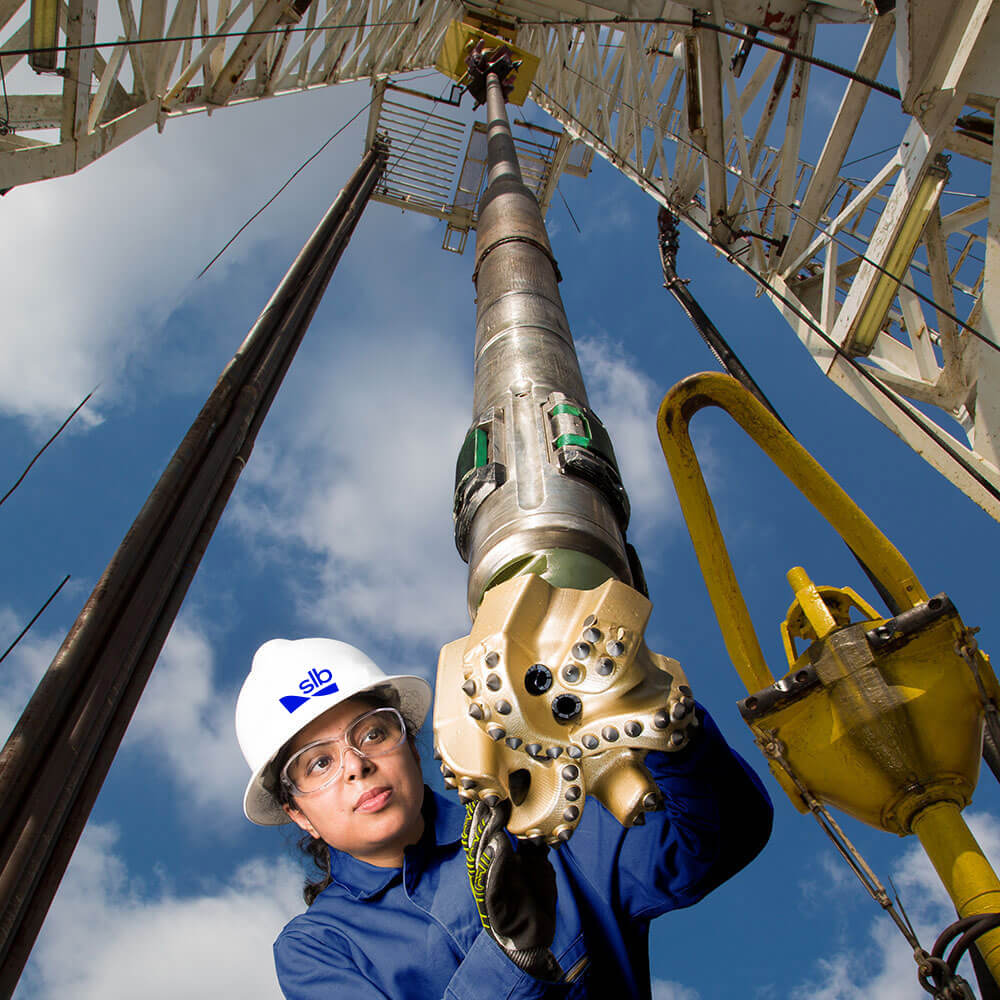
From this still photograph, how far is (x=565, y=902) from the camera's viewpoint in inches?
100.0

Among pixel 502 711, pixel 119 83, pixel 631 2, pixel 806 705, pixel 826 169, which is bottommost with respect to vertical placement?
pixel 806 705

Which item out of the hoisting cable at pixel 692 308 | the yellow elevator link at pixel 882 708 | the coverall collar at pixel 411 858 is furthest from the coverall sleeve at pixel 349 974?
the hoisting cable at pixel 692 308

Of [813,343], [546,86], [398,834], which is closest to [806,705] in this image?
[398,834]

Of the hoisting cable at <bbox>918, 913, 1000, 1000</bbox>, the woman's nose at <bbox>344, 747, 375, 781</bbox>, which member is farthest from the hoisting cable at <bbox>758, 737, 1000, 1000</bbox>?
the woman's nose at <bbox>344, 747, 375, 781</bbox>

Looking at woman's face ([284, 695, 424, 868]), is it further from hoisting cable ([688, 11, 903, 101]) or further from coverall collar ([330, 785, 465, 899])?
hoisting cable ([688, 11, 903, 101])

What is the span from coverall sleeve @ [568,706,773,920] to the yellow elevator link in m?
0.26

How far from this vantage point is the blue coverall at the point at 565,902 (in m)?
2.14

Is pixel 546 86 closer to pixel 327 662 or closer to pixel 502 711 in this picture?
pixel 327 662

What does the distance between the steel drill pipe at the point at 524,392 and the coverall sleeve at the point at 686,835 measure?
2.07 feet

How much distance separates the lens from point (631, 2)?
17.7 ft

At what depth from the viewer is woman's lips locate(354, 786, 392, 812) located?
2.91 meters

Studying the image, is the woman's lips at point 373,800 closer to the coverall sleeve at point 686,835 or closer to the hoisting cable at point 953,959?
the coverall sleeve at point 686,835

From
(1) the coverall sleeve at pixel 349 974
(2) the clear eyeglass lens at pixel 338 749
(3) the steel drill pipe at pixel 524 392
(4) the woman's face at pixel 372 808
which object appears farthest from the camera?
(2) the clear eyeglass lens at pixel 338 749

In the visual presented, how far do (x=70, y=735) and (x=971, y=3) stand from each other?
5.37 m
